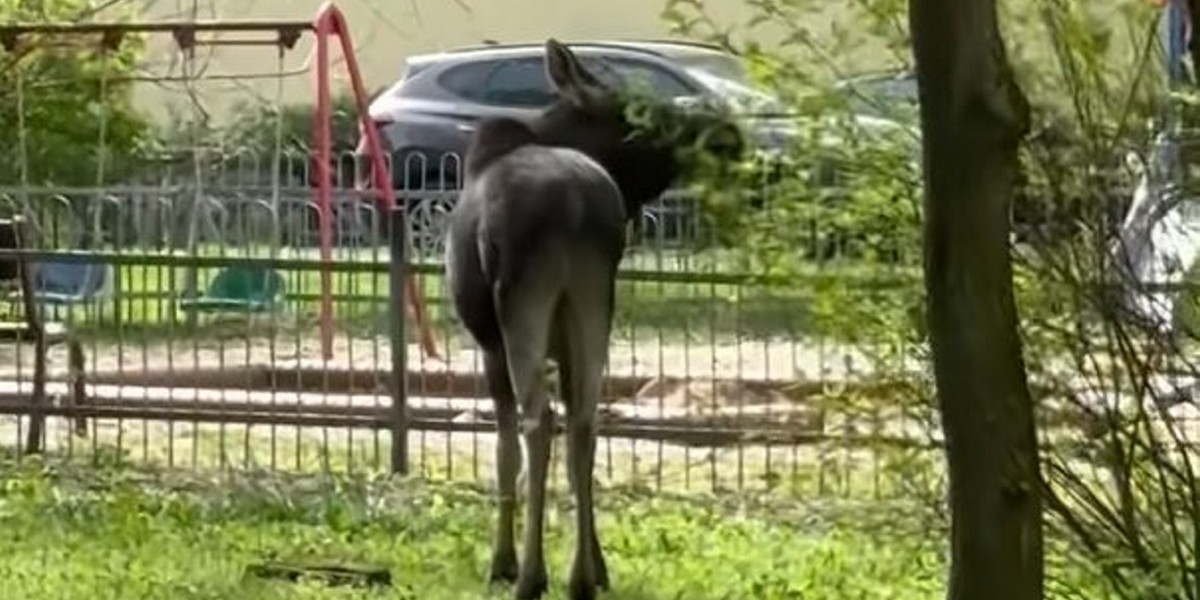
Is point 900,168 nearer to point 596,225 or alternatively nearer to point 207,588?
point 596,225

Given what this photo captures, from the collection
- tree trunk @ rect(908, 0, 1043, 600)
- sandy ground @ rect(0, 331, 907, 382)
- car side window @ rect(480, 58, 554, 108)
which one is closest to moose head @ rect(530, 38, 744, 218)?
sandy ground @ rect(0, 331, 907, 382)

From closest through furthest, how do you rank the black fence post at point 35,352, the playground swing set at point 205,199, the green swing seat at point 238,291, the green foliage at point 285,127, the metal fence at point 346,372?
the metal fence at point 346,372, the black fence post at point 35,352, the playground swing set at point 205,199, the green swing seat at point 238,291, the green foliage at point 285,127

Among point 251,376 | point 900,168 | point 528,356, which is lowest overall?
point 251,376

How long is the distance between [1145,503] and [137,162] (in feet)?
57.4

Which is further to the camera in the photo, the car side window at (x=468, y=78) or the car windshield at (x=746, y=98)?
the car side window at (x=468, y=78)

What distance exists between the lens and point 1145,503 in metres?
5.90

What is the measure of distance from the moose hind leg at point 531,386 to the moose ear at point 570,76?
751 millimetres

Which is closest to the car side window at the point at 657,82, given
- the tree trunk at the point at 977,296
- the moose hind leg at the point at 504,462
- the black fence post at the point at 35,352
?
the moose hind leg at the point at 504,462

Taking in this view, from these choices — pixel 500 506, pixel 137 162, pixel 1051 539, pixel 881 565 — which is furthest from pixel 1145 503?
pixel 137 162

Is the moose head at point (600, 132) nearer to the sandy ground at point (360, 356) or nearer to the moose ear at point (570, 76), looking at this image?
the moose ear at point (570, 76)

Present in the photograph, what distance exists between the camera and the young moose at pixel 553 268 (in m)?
8.68

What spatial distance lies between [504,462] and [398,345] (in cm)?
272

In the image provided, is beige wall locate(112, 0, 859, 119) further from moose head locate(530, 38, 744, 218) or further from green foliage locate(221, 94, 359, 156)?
moose head locate(530, 38, 744, 218)

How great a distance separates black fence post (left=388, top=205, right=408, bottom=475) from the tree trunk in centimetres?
710
